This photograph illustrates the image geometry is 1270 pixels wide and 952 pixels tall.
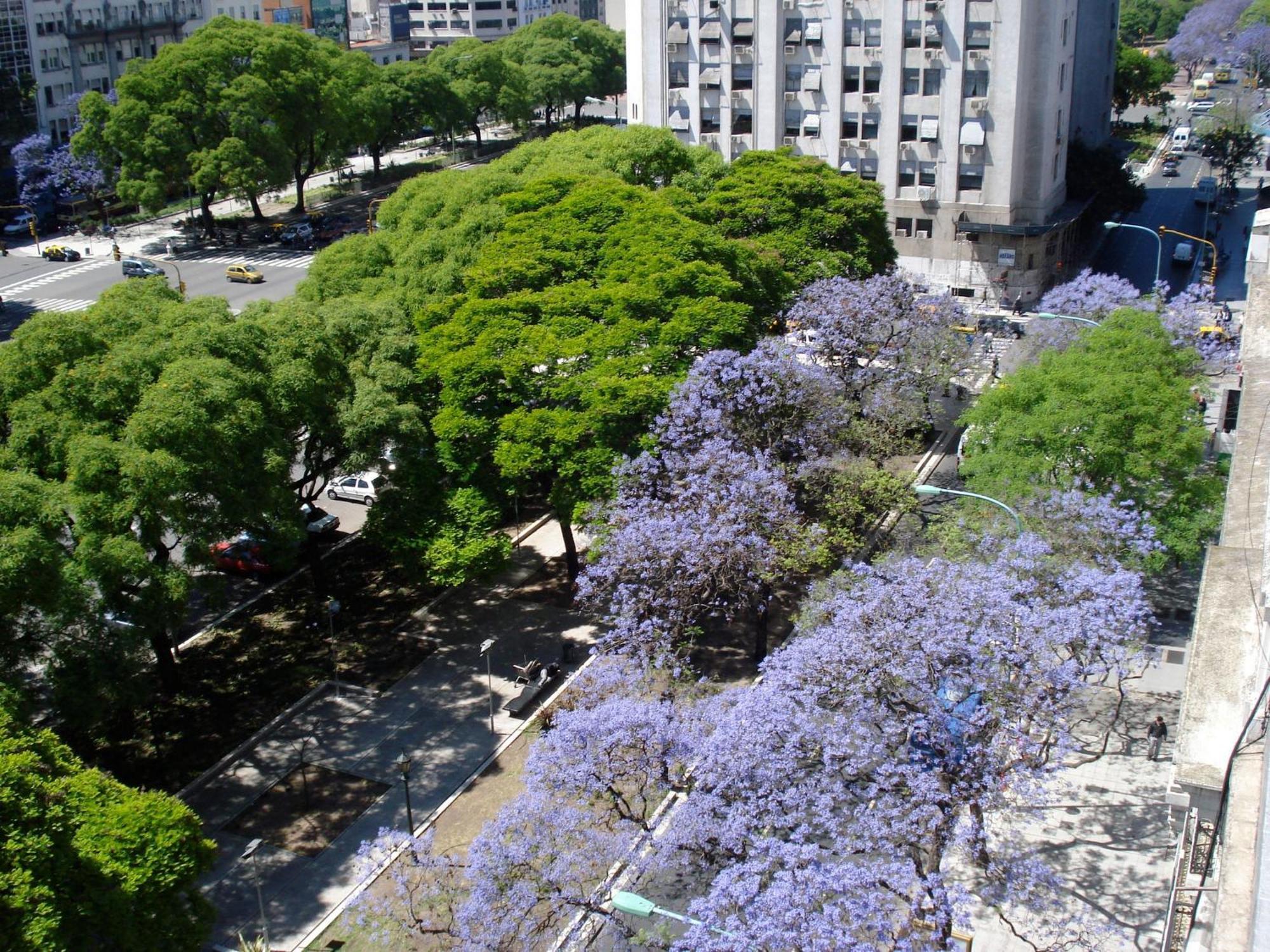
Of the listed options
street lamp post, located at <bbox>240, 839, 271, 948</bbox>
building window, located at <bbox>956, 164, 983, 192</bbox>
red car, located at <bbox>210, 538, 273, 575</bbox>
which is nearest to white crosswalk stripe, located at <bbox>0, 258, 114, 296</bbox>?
red car, located at <bbox>210, 538, 273, 575</bbox>

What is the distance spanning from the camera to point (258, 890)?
24656mm

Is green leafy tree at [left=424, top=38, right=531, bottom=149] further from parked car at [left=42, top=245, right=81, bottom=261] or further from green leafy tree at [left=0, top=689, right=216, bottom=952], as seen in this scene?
green leafy tree at [left=0, top=689, right=216, bottom=952]

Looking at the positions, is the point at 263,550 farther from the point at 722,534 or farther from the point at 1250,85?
the point at 1250,85

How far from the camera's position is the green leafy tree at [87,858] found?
61.2 ft

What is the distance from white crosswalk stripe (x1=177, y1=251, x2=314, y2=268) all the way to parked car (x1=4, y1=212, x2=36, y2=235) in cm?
1395

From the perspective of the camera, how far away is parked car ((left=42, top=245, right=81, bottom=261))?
260ft

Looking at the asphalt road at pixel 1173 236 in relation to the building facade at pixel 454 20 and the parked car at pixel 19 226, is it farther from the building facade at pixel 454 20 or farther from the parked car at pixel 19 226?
the building facade at pixel 454 20

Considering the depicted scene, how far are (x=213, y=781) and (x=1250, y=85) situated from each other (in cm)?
10004

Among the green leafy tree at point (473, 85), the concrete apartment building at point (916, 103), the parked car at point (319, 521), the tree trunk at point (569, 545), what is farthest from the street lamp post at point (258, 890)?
the green leafy tree at point (473, 85)

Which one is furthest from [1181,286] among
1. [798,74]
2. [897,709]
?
[897,709]

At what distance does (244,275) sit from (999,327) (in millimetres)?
41646

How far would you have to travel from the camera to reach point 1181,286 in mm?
67312

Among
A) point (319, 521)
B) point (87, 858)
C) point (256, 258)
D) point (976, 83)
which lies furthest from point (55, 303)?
point (87, 858)

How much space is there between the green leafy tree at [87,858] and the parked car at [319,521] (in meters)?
17.2
